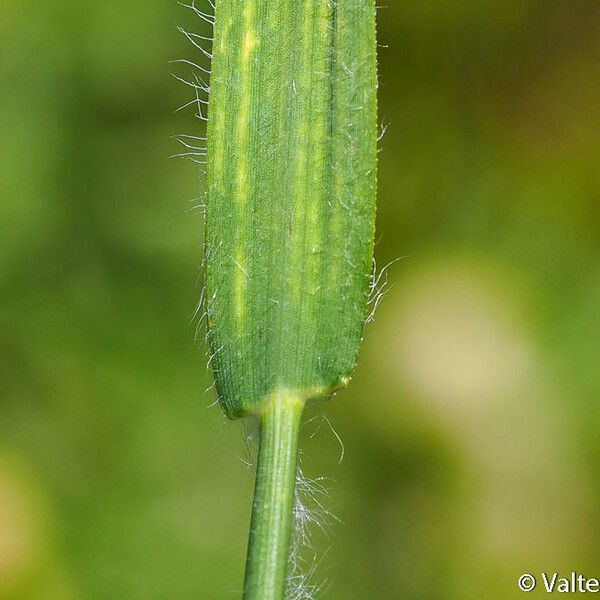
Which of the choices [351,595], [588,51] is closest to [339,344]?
[351,595]

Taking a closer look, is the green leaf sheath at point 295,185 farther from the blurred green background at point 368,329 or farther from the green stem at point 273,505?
the blurred green background at point 368,329

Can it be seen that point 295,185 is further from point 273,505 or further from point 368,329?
point 368,329

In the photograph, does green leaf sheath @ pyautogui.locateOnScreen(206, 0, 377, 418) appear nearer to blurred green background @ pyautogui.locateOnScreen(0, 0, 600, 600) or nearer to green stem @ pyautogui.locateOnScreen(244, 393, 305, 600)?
green stem @ pyautogui.locateOnScreen(244, 393, 305, 600)

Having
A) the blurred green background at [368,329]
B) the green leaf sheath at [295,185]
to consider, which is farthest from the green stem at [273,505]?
the blurred green background at [368,329]

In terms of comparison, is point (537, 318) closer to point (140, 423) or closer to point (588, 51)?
point (588, 51)

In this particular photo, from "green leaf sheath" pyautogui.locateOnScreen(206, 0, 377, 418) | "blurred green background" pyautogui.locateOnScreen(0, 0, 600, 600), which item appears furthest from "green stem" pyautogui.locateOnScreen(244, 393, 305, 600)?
"blurred green background" pyautogui.locateOnScreen(0, 0, 600, 600)

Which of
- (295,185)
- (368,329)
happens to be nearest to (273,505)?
(295,185)
